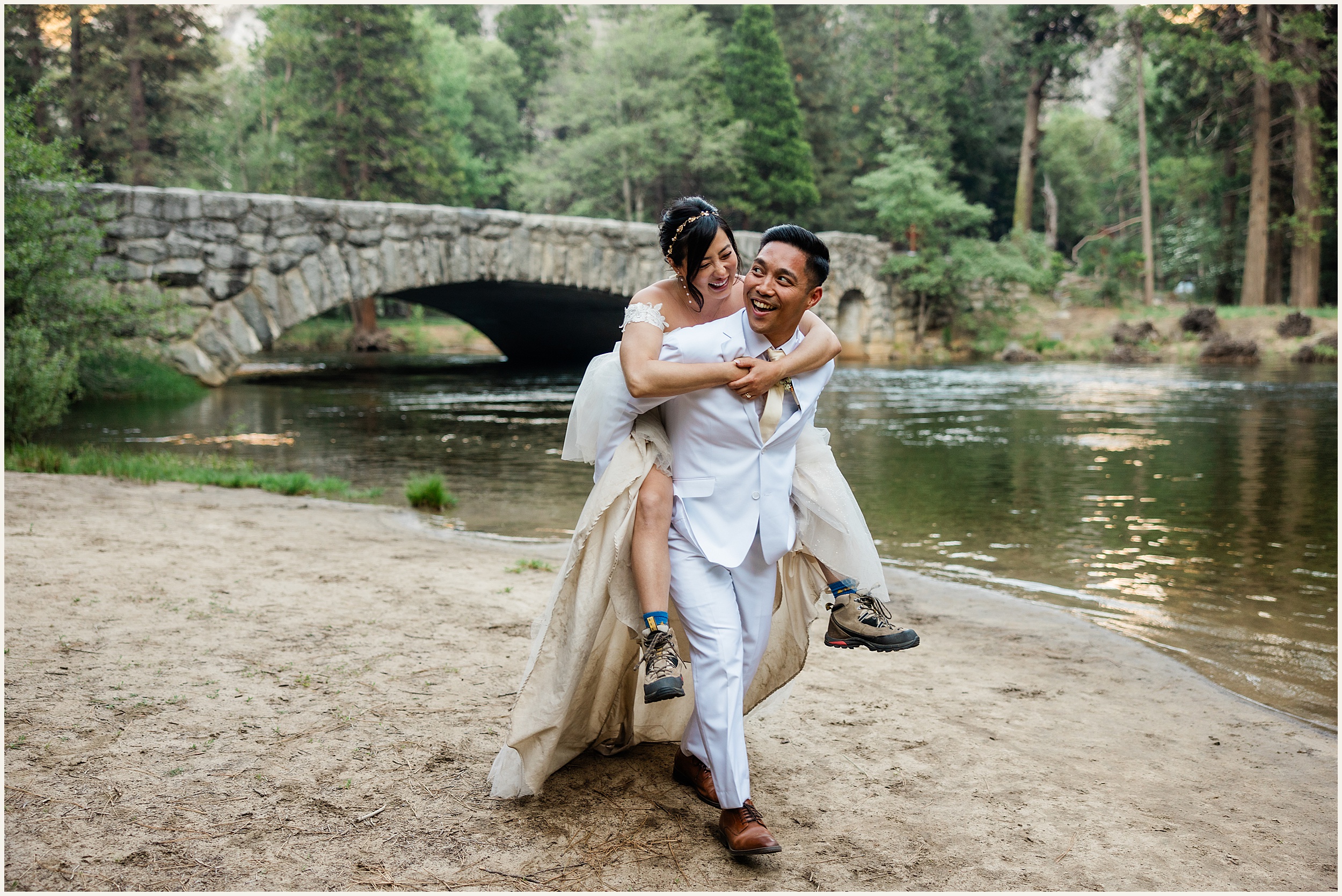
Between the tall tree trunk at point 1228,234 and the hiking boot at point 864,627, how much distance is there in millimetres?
35601

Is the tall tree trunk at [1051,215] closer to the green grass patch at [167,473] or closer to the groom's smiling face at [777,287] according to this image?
the green grass patch at [167,473]

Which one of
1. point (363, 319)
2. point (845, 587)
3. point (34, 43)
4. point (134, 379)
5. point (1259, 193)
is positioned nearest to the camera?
point (845, 587)

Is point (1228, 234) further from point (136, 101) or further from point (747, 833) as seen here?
point (747, 833)

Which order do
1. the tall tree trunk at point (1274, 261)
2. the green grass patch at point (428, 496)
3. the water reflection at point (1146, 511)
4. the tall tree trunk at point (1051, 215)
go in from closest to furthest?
1. the water reflection at point (1146, 511)
2. the green grass patch at point (428, 496)
3. the tall tree trunk at point (1274, 261)
4. the tall tree trunk at point (1051, 215)

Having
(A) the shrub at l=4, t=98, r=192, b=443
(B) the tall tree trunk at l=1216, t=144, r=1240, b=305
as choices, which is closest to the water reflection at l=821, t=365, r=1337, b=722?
(A) the shrub at l=4, t=98, r=192, b=443

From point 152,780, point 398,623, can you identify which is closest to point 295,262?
point 398,623

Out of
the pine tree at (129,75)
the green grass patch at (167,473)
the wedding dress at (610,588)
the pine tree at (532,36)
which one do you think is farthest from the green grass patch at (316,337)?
the wedding dress at (610,588)

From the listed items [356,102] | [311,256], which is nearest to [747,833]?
[311,256]

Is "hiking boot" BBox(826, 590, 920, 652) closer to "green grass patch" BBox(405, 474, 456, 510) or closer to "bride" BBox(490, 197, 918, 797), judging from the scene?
"bride" BBox(490, 197, 918, 797)

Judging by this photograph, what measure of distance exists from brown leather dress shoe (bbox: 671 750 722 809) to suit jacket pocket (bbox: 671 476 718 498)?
767 mm

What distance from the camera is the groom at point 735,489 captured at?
8.13 ft

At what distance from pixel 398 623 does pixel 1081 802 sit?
273 centimetres

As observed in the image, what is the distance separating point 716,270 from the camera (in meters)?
2.72

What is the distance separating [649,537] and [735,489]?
0.26 metres
